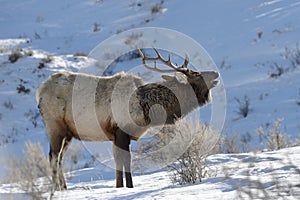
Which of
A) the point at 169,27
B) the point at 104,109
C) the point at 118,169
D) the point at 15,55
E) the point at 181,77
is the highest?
the point at 169,27

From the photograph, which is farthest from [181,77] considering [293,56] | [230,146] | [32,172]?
[293,56]

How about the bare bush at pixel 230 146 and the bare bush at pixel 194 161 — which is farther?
the bare bush at pixel 230 146

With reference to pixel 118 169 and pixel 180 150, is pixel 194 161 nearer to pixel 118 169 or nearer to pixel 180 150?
pixel 180 150

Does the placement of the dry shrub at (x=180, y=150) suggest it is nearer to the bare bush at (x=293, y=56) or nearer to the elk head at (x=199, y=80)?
the elk head at (x=199, y=80)

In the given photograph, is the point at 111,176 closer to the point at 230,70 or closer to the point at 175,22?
the point at 230,70

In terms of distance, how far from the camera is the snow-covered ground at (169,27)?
12.4 meters

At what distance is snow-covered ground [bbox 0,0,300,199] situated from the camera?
12.4 metres

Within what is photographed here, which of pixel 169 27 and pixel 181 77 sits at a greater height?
pixel 169 27

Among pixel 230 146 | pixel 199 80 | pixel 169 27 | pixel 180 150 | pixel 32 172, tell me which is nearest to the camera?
pixel 32 172

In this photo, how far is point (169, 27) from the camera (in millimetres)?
20469

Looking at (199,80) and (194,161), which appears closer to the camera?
(194,161)

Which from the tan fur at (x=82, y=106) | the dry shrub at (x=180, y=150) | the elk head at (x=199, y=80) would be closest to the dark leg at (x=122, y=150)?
the tan fur at (x=82, y=106)

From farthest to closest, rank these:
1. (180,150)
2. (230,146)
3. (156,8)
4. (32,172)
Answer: (156,8) → (230,146) → (180,150) → (32,172)

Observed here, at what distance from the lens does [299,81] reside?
14.1 metres
